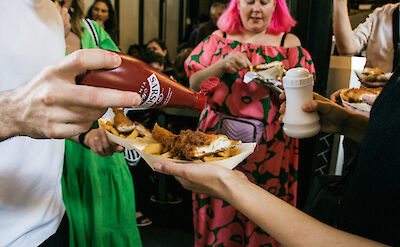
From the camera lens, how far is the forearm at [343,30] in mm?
1283

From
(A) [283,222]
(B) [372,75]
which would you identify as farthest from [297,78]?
(B) [372,75]

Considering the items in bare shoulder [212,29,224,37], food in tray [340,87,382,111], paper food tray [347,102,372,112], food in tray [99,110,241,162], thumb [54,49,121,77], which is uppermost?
bare shoulder [212,29,224,37]

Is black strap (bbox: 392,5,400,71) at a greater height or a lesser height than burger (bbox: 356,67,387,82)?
greater

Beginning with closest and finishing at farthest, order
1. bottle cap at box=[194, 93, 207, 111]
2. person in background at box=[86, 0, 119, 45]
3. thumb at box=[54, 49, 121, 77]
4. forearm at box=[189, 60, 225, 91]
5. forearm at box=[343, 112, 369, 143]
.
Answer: thumb at box=[54, 49, 121, 77]
bottle cap at box=[194, 93, 207, 111]
forearm at box=[343, 112, 369, 143]
forearm at box=[189, 60, 225, 91]
person in background at box=[86, 0, 119, 45]

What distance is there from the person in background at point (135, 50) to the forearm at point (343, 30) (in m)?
1.50

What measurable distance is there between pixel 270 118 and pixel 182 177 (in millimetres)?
780

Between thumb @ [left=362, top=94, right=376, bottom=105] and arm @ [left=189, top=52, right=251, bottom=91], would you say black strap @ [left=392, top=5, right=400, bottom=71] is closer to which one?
thumb @ [left=362, top=94, right=376, bottom=105]

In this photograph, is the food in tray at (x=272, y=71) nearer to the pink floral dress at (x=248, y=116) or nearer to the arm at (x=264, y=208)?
the pink floral dress at (x=248, y=116)

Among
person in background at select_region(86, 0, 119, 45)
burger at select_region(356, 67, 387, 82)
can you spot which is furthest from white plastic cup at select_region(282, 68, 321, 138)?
person in background at select_region(86, 0, 119, 45)

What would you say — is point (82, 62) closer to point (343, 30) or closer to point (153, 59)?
point (343, 30)

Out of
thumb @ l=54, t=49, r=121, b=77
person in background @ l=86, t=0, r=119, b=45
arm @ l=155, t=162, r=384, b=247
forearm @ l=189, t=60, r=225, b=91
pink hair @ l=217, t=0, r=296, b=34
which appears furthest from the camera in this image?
person in background @ l=86, t=0, r=119, b=45

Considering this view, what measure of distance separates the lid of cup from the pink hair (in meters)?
0.64

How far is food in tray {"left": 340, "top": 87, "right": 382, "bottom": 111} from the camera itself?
43.1 inches

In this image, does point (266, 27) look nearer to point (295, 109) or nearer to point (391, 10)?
point (391, 10)
